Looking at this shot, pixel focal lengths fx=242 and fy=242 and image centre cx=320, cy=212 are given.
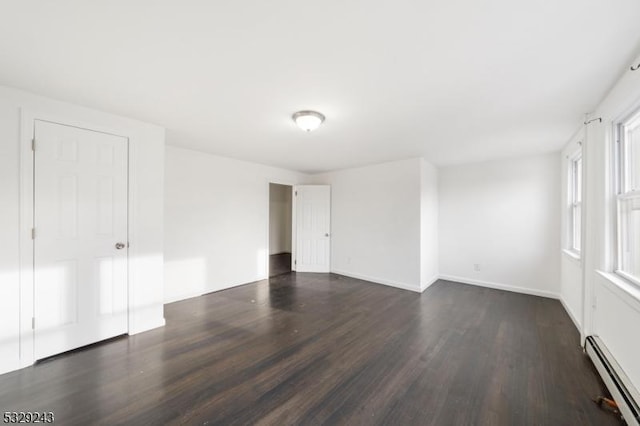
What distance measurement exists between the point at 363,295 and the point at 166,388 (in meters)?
2.98

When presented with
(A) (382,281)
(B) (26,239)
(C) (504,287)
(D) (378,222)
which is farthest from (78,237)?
(C) (504,287)

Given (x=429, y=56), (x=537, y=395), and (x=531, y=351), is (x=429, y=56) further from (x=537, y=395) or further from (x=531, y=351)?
(x=531, y=351)

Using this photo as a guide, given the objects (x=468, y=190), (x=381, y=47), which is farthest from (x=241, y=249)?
(x=468, y=190)

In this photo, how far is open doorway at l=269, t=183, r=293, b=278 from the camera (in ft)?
25.8

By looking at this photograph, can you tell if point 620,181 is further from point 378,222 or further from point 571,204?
point 378,222

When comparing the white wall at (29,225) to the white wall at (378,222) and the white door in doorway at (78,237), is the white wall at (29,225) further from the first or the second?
the white wall at (378,222)

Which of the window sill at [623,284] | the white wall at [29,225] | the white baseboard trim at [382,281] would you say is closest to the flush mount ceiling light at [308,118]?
the white wall at [29,225]

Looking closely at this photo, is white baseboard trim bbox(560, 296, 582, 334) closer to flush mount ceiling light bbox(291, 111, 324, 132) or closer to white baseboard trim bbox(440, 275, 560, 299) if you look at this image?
white baseboard trim bbox(440, 275, 560, 299)

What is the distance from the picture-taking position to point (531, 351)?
2480 mm

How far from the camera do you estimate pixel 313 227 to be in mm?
5746

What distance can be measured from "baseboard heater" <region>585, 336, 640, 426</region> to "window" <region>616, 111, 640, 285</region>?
706 millimetres

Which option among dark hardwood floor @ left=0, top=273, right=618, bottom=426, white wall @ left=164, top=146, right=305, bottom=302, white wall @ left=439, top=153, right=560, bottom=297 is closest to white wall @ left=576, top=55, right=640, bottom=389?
dark hardwood floor @ left=0, top=273, right=618, bottom=426

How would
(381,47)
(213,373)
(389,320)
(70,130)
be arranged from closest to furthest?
1. (381,47)
2. (213,373)
3. (70,130)
4. (389,320)

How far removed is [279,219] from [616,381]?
7.38 metres
